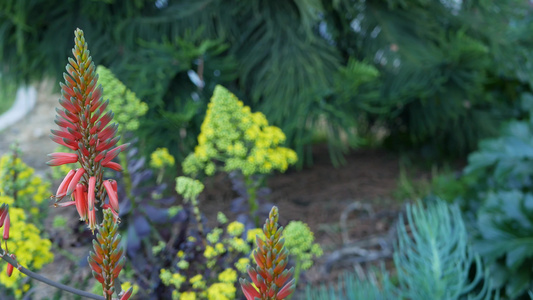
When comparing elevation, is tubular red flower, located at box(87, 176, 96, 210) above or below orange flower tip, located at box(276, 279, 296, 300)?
above

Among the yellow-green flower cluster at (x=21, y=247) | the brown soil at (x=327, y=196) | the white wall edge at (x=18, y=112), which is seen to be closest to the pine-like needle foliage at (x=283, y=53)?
the brown soil at (x=327, y=196)

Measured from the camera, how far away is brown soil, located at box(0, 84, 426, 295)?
277 cm

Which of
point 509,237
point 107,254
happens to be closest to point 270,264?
point 107,254

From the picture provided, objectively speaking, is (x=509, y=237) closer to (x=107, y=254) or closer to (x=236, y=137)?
(x=236, y=137)

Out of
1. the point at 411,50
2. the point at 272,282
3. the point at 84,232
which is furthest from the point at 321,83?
the point at 272,282

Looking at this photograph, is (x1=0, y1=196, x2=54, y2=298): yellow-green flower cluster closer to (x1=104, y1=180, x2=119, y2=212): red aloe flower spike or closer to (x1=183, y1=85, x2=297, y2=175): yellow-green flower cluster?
(x1=183, y1=85, x2=297, y2=175): yellow-green flower cluster

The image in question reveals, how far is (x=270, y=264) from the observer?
0.52m

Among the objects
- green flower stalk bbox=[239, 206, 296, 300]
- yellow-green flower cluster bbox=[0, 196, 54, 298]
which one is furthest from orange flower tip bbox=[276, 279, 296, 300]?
yellow-green flower cluster bbox=[0, 196, 54, 298]

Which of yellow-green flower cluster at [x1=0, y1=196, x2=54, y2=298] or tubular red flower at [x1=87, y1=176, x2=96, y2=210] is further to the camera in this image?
yellow-green flower cluster at [x1=0, y1=196, x2=54, y2=298]

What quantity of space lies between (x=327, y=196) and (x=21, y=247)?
2.37m

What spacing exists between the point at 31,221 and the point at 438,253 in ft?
5.20

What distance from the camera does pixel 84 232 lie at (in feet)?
5.80

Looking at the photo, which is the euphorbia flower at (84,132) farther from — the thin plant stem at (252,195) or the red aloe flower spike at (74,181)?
the thin plant stem at (252,195)

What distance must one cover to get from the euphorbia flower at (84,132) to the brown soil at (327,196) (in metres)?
1.86
